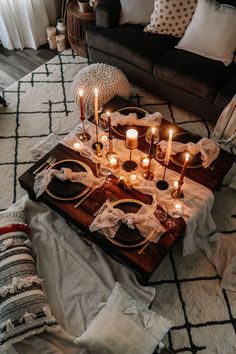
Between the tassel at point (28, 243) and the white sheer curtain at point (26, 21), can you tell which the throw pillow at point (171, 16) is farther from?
the tassel at point (28, 243)

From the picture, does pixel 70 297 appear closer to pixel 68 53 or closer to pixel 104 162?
pixel 104 162

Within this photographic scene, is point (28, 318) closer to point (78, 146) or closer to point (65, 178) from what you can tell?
point (65, 178)

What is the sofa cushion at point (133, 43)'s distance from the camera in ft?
8.36

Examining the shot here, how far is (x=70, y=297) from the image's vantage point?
1654 mm

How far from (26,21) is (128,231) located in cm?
259

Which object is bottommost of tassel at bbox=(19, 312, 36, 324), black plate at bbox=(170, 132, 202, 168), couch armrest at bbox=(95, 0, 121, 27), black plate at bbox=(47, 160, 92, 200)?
tassel at bbox=(19, 312, 36, 324)

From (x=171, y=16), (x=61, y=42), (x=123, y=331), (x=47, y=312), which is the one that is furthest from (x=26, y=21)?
(x=123, y=331)

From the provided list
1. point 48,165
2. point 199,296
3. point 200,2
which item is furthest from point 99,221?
point 200,2

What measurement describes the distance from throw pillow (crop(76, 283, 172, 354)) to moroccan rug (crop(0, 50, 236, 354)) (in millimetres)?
267

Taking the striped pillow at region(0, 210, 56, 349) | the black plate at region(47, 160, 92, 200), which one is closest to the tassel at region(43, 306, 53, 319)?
the striped pillow at region(0, 210, 56, 349)

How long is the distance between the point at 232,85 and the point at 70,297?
5.96ft

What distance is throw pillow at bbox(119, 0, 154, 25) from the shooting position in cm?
265

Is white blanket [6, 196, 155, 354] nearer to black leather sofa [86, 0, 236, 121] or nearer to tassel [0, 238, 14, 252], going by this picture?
tassel [0, 238, 14, 252]

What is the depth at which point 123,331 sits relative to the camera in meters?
1.39
